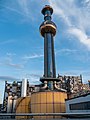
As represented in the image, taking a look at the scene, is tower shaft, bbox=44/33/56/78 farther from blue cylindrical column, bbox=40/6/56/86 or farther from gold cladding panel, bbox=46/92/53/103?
gold cladding panel, bbox=46/92/53/103

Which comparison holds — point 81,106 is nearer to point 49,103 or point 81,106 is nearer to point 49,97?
point 49,103

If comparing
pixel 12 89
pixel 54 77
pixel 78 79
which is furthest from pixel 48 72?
pixel 78 79

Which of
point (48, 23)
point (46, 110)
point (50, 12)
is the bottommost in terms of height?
point (46, 110)

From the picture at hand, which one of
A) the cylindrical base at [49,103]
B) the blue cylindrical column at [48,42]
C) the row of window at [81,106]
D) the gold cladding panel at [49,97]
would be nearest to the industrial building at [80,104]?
the row of window at [81,106]

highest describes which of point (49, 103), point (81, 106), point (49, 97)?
point (49, 97)

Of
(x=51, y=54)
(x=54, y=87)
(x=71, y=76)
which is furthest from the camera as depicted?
(x=71, y=76)

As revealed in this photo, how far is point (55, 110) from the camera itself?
41812 mm

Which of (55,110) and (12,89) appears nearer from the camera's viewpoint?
(55,110)

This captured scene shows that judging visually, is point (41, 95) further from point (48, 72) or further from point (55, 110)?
point (48, 72)

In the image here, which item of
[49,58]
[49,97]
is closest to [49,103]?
[49,97]

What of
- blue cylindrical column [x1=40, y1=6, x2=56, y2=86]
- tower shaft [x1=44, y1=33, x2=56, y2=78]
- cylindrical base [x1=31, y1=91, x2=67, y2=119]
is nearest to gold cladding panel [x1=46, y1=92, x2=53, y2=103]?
cylindrical base [x1=31, y1=91, x2=67, y2=119]

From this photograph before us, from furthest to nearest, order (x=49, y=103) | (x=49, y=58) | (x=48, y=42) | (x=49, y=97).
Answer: (x=48, y=42) → (x=49, y=58) → (x=49, y=97) → (x=49, y=103)

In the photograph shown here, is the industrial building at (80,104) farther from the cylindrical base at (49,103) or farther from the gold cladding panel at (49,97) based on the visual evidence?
the gold cladding panel at (49,97)

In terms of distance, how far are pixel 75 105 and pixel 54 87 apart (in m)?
28.6
